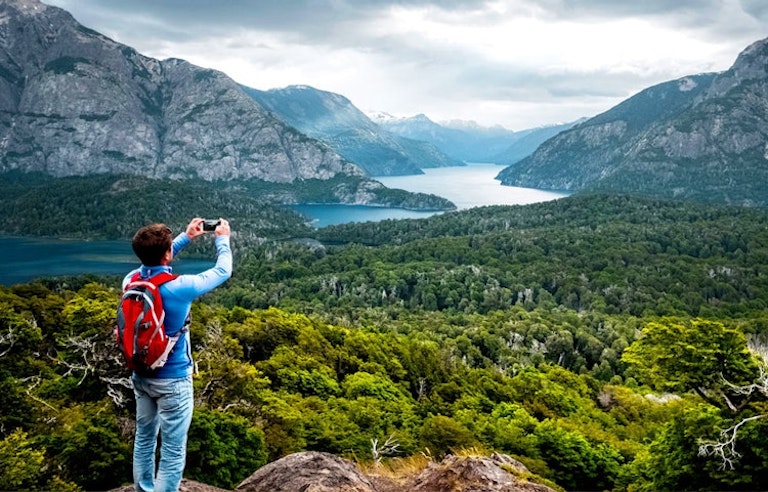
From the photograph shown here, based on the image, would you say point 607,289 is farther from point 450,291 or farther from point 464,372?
A: point 464,372

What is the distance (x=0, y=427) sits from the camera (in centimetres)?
1945

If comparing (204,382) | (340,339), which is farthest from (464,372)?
(204,382)

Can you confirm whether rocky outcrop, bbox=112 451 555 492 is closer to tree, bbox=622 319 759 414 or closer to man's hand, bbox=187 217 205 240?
man's hand, bbox=187 217 205 240

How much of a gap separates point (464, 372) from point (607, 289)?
109517mm

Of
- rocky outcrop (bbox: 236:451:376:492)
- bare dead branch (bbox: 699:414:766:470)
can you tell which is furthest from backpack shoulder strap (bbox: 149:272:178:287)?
bare dead branch (bbox: 699:414:766:470)

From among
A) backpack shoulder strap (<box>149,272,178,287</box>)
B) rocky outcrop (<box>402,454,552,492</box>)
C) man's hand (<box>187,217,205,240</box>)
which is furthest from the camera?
rocky outcrop (<box>402,454,552,492</box>)

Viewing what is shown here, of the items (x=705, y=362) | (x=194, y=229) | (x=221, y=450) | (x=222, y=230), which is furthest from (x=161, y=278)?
(x=705, y=362)

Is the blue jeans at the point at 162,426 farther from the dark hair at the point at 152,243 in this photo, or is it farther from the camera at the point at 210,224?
the camera at the point at 210,224

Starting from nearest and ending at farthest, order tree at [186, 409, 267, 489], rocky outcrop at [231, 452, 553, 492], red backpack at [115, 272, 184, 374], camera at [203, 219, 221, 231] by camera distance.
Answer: red backpack at [115, 272, 184, 374]
camera at [203, 219, 221, 231]
rocky outcrop at [231, 452, 553, 492]
tree at [186, 409, 267, 489]

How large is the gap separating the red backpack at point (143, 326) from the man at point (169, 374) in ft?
0.53

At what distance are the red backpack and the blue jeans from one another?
0.52 metres

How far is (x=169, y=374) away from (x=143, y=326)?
0.90 meters

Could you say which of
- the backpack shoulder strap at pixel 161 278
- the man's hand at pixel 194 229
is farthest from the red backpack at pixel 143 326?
the man's hand at pixel 194 229

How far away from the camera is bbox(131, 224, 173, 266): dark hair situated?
7.28 m
